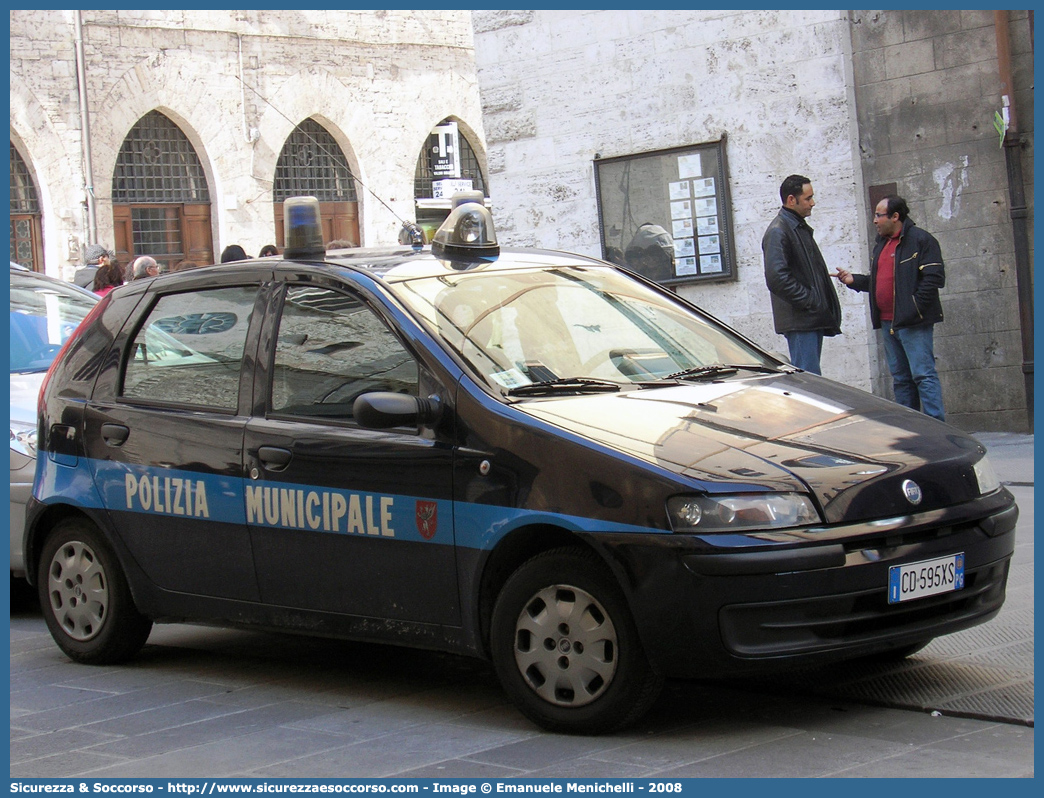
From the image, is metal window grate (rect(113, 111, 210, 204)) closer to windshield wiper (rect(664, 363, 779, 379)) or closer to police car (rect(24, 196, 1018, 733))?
police car (rect(24, 196, 1018, 733))

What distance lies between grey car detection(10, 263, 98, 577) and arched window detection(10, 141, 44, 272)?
53.7ft

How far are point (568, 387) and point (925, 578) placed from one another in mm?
1343

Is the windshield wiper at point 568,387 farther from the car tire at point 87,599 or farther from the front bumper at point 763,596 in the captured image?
the car tire at point 87,599

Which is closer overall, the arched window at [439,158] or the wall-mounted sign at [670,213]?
the wall-mounted sign at [670,213]

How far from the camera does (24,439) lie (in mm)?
7379

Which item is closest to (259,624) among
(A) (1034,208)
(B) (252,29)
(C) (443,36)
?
(A) (1034,208)

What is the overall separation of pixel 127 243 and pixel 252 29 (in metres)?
4.73

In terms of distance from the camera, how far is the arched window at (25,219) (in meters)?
25.0

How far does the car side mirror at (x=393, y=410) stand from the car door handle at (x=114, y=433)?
1449 millimetres

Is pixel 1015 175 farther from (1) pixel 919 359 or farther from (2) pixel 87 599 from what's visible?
(2) pixel 87 599

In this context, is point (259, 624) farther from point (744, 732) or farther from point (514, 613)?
point (744, 732)

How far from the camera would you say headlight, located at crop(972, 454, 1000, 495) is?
16.1 ft

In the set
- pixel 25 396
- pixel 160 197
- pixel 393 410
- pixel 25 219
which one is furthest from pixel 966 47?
pixel 160 197

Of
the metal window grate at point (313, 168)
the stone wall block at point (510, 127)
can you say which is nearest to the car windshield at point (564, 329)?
the stone wall block at point (510, 127)
